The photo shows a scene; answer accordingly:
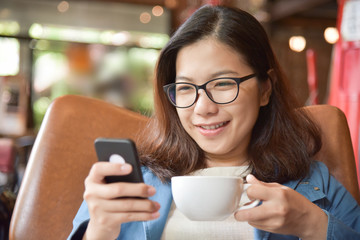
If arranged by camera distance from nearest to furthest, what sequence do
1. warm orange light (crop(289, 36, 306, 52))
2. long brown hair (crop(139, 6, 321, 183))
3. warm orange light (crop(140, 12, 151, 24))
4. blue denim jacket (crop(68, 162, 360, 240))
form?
blue denim jacket (crop(68, 162, 360, 240)) → long brown hair (crop(139, 6, 321, 183)) → warm orange light (crop(140, 12, 151, 24)) → warm orange light (crop(289, 36, 306, 52))

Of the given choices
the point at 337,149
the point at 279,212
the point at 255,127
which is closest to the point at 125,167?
the point at 279,212

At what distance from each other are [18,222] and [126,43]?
550cm

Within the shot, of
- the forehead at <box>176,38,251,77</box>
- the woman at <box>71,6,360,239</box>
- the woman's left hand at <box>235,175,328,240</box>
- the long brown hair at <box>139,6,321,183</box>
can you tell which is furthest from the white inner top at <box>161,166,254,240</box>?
the forehead at <box>176,38,251,77</box>

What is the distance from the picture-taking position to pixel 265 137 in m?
1.39

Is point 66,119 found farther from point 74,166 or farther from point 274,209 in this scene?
point 274,209

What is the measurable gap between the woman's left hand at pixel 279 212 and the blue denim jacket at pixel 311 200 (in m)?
0.19

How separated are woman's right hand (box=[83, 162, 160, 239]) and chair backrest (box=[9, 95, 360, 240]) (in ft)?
1.53

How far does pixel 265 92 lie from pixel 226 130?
9.6 inches

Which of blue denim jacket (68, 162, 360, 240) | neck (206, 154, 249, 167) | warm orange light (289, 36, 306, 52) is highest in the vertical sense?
warm orange light (289, 36, 306, 52)

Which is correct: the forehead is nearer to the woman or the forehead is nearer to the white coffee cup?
the woman

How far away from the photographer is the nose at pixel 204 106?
1.17m

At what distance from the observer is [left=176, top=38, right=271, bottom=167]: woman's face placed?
118 cm

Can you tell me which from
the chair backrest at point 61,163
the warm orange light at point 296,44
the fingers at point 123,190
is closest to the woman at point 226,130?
the chair backrest at point 61,163

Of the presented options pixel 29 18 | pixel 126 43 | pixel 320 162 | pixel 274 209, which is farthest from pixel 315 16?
pixel 274 209
